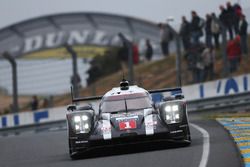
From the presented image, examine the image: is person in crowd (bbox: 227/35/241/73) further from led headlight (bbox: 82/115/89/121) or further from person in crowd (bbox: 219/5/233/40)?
led headlight (bbox: 82/115/89/121)

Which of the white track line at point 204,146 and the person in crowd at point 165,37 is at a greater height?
the person in crowd at point 165,37

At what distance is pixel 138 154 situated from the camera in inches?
506

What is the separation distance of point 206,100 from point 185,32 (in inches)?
79.0

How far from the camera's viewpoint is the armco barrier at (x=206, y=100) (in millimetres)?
23656

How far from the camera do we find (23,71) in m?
25.1

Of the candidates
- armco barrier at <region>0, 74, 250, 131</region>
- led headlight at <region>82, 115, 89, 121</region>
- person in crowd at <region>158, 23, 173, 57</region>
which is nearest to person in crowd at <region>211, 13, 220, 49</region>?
armco barrier at <region>0, 74, 250, 131</region>

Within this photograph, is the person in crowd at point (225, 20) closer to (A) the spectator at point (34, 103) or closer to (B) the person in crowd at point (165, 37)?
(B) the person in crowd at point (165, 37)

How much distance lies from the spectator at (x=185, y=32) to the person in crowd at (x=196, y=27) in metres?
0.17

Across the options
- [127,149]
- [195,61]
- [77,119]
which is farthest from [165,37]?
[77,119]

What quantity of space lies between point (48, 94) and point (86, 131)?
A: 1240cm

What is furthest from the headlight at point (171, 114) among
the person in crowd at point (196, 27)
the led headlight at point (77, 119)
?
the person in crowd at point (196, 27)

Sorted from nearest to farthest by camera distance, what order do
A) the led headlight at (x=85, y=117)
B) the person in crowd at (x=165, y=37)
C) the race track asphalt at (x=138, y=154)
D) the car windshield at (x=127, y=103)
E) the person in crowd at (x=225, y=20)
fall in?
the race track asphalt at (x=138, y=154) → the led headlight at (x=85, y=117) → the car windshield at (x=127, y=103) → the person in crowd at (x=225, y=20) → the person in crowd at (x=165, y=37)

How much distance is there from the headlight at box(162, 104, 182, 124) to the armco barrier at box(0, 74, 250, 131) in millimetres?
9611

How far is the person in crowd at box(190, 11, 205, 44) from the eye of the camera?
2349cm
